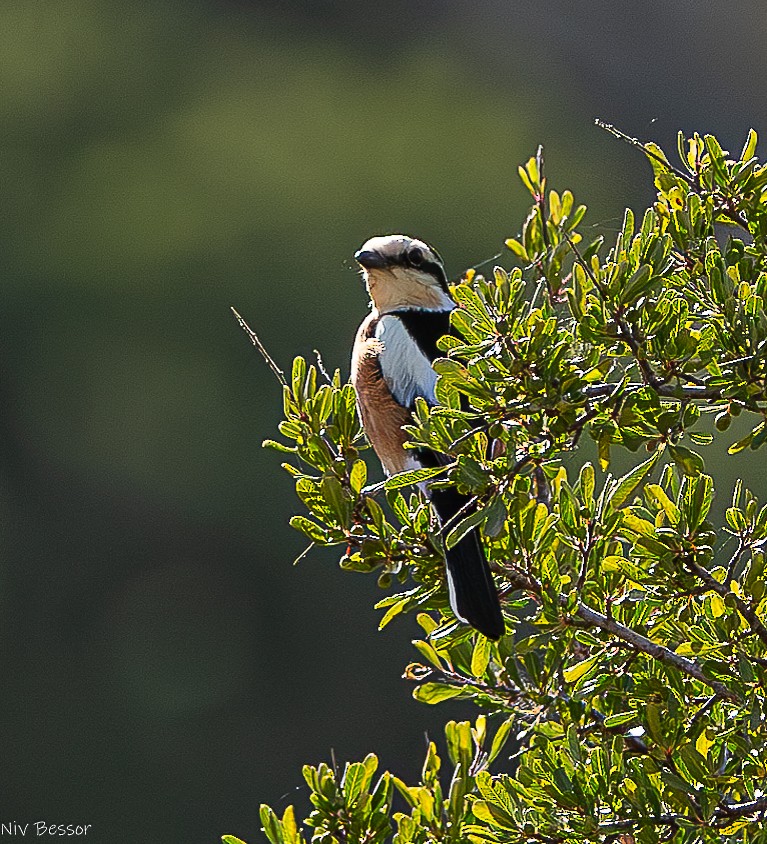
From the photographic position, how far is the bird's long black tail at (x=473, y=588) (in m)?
1.33

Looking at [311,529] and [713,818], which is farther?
[311,529]

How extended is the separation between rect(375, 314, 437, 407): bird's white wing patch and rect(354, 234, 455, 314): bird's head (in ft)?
0.48

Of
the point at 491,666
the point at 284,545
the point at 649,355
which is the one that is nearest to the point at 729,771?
the point at 491,666

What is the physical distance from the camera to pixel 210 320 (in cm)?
880

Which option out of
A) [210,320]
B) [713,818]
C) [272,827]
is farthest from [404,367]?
[210,320]

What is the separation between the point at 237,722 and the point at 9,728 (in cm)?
153

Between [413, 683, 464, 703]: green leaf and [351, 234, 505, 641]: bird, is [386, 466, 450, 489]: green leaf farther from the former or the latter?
[413, 683, 464, 703]: green leaf

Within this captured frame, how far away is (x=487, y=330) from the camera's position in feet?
3.83

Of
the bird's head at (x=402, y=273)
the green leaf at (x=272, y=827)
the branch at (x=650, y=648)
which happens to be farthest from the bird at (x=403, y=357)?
the green leaf at (x=272, y=827)

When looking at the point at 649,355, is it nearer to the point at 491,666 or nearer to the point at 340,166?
the point at 491,666

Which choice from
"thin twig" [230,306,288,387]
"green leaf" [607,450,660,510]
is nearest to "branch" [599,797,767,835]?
"green leaf" [607,450,660,510]

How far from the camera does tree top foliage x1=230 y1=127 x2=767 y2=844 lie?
117 cm

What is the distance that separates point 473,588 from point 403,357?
2.25ft

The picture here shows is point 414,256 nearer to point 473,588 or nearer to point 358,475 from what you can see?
point 358,475
